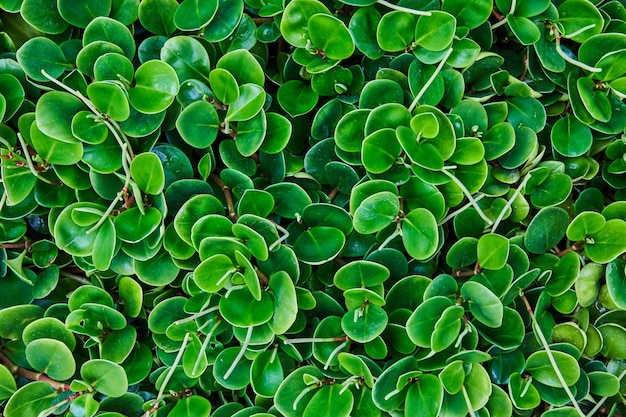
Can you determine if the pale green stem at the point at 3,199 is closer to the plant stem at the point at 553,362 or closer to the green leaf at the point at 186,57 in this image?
the green leaf at the point at 186,57

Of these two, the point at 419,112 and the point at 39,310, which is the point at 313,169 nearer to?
the point at 419,112

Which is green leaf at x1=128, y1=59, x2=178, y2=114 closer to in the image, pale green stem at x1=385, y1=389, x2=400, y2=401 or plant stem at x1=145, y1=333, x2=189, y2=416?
plant stem at x1=145, y1=333, x2=189, y2=416

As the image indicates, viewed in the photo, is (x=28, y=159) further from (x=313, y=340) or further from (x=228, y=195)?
(x=313, y=340)

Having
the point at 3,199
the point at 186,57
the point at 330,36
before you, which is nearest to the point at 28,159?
the point at 3,199

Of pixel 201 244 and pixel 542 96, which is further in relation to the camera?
pixel 542 96

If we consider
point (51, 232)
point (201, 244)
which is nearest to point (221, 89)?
point (201, 244)

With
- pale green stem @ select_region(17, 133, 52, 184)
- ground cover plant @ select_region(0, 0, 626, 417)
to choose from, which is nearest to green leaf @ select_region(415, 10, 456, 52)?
ground cover plant @ select_region(0, 0, 626, 417)
